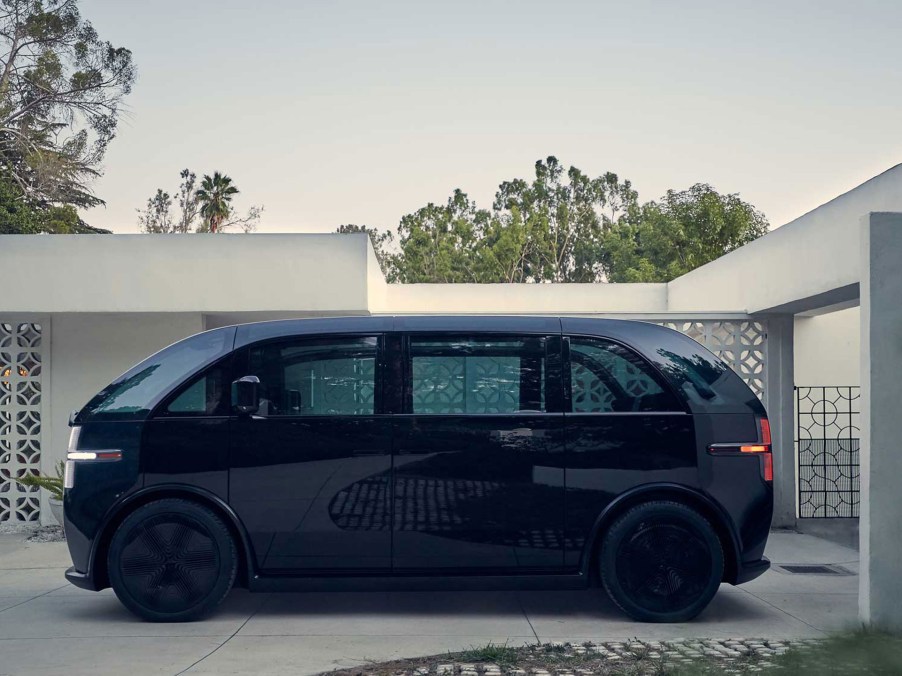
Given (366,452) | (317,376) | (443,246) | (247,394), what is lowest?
(366,452)

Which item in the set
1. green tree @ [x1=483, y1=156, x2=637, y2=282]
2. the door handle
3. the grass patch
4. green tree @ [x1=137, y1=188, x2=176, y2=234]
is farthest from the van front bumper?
green tree @ [x1=137, y1=188, x2=176, y2=234]

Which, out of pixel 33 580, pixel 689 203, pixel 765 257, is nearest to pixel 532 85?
pixel 689 203

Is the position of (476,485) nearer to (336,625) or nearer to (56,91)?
(336,625)

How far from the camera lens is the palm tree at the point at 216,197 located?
164 feet

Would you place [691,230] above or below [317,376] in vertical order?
above

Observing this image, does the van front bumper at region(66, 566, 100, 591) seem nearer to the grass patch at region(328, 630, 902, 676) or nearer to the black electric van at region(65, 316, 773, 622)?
the black electric van at region(65, 316, 773, 622)

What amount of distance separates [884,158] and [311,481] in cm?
1959

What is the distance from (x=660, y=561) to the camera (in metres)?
6.39

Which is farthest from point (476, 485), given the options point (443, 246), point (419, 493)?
point (443, 246)

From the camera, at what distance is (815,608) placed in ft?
23.1

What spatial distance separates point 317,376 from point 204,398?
75cm

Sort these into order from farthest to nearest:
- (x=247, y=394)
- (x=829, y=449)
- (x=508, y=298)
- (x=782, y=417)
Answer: (x=508, y=298) < (x=829, y=449) < (x=782, y=417) < (x=247, y=394)

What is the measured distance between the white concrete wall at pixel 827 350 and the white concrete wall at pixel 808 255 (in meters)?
3.54

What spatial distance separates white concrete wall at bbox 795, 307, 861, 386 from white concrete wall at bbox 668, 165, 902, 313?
3.54 metres
